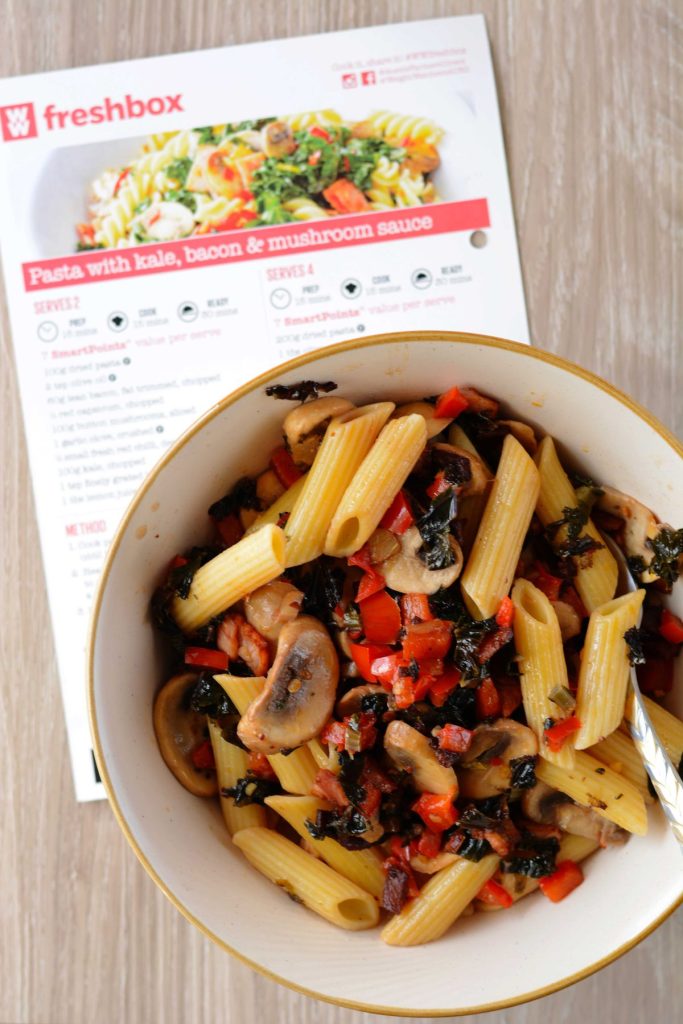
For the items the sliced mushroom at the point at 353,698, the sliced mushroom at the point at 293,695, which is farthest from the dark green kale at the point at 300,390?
the sliced mushroom at the point at 353,698

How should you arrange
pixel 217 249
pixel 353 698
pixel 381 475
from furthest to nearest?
pixel 217 249 → pixel 353 698 → pixel 381 475

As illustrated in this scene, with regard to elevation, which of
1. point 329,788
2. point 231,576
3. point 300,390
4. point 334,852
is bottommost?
point 334,852

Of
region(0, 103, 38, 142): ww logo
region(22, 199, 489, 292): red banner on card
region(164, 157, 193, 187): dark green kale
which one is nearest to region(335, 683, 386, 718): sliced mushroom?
region(22, 199, 489, 292): red banner on card

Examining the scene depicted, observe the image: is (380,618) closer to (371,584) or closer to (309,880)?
(371,584)

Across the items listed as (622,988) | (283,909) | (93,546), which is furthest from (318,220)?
(622,988)

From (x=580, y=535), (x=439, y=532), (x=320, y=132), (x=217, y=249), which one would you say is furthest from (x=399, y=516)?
(x=320, y=132)

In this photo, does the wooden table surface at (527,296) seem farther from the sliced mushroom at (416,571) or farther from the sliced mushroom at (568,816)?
the sliced mushroom at (416,571)

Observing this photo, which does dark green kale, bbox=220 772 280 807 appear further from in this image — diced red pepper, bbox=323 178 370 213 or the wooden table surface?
diced red pepper, bbox=323 178 370 213
